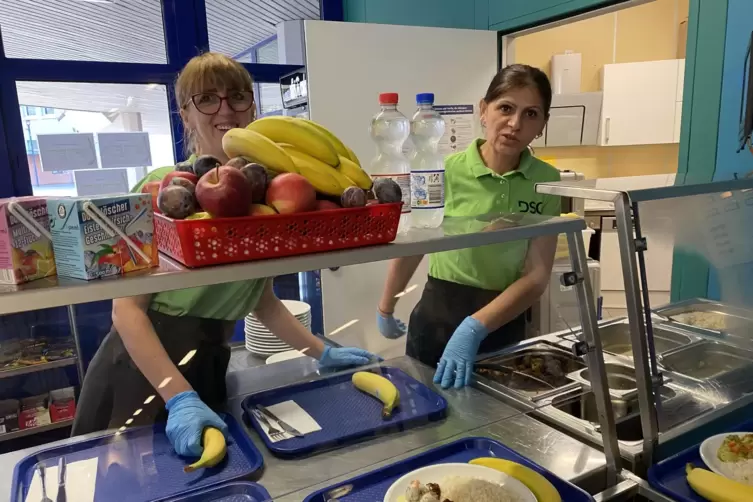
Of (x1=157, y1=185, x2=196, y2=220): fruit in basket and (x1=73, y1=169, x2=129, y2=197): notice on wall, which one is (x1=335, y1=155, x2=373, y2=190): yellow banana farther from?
(x1=73, y1=169, x2=129, y2=197): notice on wall

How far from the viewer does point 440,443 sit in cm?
114

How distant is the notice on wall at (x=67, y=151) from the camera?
Answer: 2902 mm

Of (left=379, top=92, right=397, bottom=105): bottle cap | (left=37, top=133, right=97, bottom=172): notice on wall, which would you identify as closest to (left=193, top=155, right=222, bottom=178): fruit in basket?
(left=379, top=92, right=397, bottom=105): bottle cap

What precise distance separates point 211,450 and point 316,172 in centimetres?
57

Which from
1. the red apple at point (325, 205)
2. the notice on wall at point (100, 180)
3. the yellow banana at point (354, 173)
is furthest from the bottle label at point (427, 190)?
the notice on wall at point (100, 180)

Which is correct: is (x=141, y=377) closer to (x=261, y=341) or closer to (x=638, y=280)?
(x=261, y=341)

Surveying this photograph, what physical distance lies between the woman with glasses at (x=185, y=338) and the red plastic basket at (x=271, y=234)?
397 millimetres

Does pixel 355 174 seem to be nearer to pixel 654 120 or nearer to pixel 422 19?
pixel 422 19

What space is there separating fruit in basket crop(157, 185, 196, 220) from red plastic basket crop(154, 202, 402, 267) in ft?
0.04

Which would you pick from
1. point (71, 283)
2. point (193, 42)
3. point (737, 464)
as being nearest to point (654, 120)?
point (193, 42)

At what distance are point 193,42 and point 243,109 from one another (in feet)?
7.26

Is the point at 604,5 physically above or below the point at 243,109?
above

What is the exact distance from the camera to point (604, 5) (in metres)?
2.56

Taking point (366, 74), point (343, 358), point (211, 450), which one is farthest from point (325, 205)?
point (366, 74)
